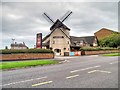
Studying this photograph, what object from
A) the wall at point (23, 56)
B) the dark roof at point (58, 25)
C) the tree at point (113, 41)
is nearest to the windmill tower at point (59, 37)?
the dark roof at point (58, 25)

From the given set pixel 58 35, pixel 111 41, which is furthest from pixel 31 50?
pixel 111 41

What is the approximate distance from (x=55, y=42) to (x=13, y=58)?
2837 centimetres

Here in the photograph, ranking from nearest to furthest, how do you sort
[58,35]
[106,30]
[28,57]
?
1. [28,57]
2. [58,35]
3. [106,30]

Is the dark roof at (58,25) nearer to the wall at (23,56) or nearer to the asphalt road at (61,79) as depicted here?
the wall at (23,56)

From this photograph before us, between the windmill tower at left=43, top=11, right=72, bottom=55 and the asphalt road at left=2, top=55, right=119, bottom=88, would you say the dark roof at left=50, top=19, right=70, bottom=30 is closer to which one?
the windmill tower at left=43, top=11, right=72, bottom=55

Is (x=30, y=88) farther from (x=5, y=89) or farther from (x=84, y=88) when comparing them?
(x=84, y=88)

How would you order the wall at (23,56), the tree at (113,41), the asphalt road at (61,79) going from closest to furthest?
1. the asphalt road at (61,79)
2. the wall at (23,56)
3. the tree at (113,41)

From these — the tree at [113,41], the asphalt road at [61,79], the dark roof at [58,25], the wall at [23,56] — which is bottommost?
the asphalt road at [61,79]

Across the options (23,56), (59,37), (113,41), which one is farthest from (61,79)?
(113,41)

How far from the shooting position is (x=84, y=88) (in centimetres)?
837

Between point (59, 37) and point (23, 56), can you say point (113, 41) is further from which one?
point (23, 56)

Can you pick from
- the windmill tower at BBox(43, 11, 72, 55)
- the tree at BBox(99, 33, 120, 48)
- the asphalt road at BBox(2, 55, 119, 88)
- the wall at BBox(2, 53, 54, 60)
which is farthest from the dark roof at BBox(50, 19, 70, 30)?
the asphalt road at BBox(2, 55, 119, 88)

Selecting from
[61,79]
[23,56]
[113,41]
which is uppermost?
[113,41]

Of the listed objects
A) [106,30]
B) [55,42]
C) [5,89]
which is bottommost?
[5,89]
